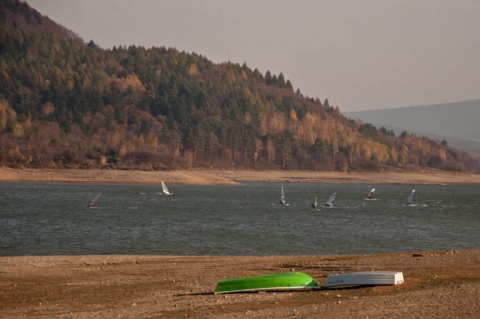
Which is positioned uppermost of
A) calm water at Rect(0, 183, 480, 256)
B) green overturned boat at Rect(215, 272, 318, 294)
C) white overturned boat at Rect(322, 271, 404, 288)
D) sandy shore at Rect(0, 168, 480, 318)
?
white overturned boat at Rect(322, 271, 404, 288)

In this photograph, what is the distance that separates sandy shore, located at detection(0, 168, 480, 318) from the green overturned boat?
1.18 ft

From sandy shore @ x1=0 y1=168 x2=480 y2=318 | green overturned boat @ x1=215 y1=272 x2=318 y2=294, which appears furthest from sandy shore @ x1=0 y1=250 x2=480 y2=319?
green overturned boat @ x1=215 y1=272 x2=318 y2=294

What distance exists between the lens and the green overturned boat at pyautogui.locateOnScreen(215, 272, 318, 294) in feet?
80.2

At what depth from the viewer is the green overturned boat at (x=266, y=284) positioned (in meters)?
24.4

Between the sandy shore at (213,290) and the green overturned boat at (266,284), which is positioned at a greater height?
the green overturned boat at (266,284)

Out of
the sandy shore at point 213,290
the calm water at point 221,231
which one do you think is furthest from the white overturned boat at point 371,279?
the calm water at point 221,231

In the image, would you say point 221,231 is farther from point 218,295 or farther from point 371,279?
point 371,279

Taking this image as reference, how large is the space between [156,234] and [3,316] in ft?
120

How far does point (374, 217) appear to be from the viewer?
8544 cm

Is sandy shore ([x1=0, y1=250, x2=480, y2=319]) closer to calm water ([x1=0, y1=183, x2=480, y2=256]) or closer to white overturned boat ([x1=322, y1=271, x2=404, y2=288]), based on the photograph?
white overturned boat ([x1=322, y1=271, x2=404, y2=288])

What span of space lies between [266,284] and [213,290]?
5.93ft

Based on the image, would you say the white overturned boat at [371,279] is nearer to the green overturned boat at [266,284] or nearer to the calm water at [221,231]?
the green overturned boat at [266,284]

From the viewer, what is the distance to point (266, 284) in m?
24.5

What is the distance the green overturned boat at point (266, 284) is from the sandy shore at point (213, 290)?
358 millimetres
